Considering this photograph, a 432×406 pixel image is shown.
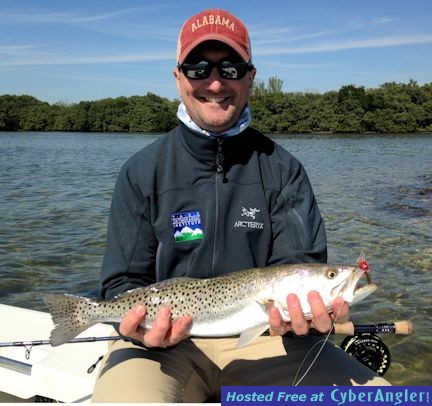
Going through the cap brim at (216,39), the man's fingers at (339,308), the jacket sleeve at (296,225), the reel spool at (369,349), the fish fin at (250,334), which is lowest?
the reel spool at (369,349)

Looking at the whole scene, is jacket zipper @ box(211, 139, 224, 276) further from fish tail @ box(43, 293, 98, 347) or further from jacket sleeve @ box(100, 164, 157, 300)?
fish tail @ box(43, 293, 98, 347)

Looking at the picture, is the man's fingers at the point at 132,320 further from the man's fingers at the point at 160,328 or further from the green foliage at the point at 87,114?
the green foliage at the point at 87,114

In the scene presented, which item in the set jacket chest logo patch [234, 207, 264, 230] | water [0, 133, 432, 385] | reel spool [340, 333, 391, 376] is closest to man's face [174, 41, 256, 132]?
jacket chest logo patch [234, 207, 264, 230]

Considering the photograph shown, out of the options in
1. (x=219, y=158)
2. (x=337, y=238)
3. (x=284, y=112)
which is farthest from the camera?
(x=284, y=112)

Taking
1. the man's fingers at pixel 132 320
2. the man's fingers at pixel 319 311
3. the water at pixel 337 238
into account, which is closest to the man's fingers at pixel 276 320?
the man's fingers at pixel 319 311

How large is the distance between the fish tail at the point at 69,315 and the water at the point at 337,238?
3885 mm

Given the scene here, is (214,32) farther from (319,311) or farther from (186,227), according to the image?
(319,311)

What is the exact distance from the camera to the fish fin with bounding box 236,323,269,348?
3049 millimetres

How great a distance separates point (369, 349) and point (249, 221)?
5.44ft

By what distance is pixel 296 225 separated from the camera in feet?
11.6

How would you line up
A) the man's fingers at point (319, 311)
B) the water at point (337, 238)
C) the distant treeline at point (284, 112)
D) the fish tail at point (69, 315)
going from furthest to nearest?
1. the distant treeline at point (284, 112)
2. the water at point (337, 238)
3. the fish tail at point (69, 315)
4. the man's fingers at point (319, 311)

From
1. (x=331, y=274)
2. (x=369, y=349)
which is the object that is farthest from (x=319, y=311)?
(x=369, y=349)

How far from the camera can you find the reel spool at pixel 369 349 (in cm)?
416

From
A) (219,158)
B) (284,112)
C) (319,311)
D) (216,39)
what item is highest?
(284,112)
